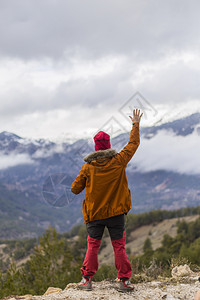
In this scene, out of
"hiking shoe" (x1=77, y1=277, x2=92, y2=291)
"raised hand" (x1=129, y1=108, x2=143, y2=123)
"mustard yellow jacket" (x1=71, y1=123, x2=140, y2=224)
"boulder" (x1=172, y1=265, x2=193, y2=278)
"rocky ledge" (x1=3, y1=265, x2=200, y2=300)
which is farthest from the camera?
"boulder" (x1=172, y1=265, x2=193, y2=278)

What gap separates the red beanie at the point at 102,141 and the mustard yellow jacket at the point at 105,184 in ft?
0.52

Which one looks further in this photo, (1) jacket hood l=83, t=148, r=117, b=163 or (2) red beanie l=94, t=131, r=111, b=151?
(2) red beanie l=94, t=131, r=111, b=151

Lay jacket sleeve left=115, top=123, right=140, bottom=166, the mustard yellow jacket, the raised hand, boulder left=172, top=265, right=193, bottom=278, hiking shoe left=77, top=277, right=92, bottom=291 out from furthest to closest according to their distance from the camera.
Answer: boulder left=172, top=265, right=193, bottom=278
the raised hand
hiking shoe left=77, top=277, right=92, bottom=291
jacket sleeve left=115, top=123, right=140, bottom=166
the mustard yellow jacket

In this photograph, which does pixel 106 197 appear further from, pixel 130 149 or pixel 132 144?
pixel 132 144

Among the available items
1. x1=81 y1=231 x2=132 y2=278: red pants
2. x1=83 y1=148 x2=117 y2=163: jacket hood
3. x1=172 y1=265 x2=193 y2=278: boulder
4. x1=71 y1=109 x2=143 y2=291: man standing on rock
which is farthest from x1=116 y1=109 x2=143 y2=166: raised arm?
x1=172 y1=265 x2=193 y2=278: boulder

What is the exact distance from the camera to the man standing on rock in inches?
211

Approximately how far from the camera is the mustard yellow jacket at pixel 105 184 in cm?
535

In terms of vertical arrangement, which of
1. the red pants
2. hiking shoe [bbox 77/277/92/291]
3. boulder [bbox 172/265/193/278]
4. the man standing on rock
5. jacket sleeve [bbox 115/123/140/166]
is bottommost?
boulder [bbox 172/265/193/278]

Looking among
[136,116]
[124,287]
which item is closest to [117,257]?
[124,287]

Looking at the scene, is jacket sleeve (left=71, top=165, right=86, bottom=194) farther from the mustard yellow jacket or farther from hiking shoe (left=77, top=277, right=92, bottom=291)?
hiking shoe (left=77, top=277, right=92, bottom=291)

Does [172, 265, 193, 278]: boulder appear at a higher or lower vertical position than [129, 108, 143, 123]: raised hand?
lower

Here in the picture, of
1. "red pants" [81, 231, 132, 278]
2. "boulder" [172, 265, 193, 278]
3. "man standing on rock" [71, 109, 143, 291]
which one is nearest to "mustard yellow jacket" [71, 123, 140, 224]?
"man standing on rock" [71, 109, 143, 291]

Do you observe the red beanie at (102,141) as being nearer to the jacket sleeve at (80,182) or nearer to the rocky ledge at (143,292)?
the jacket sleeve at (80,182)

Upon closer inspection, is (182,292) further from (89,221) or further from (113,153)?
(113,153)
